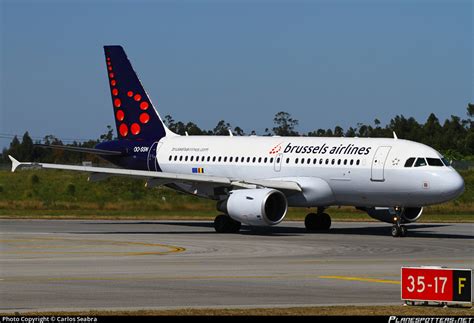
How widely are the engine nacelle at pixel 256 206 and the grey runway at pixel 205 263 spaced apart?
73cm

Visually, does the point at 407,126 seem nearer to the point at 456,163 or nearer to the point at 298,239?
the point at 456,163

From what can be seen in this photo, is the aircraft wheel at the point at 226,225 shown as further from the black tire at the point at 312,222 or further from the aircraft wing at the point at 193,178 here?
the black tire at the point at 312,222

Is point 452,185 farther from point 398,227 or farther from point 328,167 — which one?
point 328,167

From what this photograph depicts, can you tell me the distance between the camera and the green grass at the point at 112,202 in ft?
195

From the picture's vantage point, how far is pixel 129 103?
5400cm

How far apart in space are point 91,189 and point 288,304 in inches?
2344

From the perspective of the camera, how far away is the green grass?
2345 inches

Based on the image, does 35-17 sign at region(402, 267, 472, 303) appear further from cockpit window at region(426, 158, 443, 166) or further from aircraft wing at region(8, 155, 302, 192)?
aircraft wing at region(8, 155, 302, 192)

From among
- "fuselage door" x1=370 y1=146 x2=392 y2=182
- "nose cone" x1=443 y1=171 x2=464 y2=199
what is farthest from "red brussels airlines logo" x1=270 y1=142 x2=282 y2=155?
"nose cone" x1=443 y1=171 x2=464 y2=199

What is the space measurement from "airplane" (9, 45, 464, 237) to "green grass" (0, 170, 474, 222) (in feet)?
22.8

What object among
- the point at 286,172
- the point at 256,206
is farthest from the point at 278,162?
the point at 256,206

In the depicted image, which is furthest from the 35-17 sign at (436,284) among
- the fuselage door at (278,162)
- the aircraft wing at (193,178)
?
the fuselage door at (278,162)

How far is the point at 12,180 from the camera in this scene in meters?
83.8

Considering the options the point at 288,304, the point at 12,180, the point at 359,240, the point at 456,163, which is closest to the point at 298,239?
the point at 359,240
